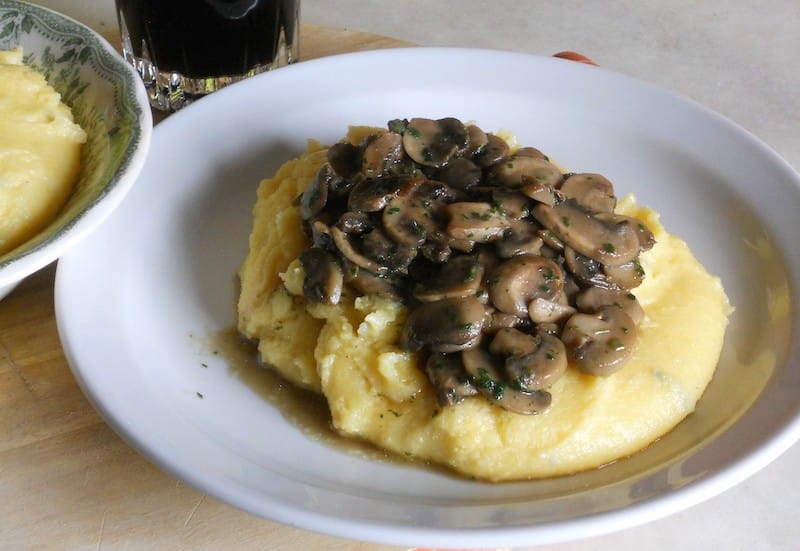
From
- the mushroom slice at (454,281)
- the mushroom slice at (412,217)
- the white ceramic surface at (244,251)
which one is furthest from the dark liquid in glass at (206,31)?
the mushroom slice at (454,281)

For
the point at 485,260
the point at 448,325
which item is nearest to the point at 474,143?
the point at 485,260

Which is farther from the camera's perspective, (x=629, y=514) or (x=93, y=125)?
(x=93, y=125)

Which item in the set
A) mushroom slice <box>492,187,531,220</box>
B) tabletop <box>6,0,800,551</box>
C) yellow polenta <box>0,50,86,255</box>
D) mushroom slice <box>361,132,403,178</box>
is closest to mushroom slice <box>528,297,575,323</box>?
mushroom slice <box>492,187,531,220</box>

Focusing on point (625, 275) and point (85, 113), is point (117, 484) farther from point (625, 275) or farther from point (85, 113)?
point (625, 275)

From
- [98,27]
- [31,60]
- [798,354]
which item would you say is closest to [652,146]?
[798,354]

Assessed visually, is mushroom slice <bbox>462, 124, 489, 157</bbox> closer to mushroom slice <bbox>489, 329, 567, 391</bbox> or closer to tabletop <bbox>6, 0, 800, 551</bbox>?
mushroom slice <bbox>489, 329, 567, 391</bbox>

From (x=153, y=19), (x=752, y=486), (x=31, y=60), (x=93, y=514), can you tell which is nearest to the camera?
(x=93, y=514)

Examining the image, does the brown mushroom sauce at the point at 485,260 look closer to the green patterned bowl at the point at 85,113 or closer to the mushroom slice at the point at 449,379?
the mushroom slice at the point at 449,379

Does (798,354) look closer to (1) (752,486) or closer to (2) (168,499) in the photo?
(1) (752,486)
